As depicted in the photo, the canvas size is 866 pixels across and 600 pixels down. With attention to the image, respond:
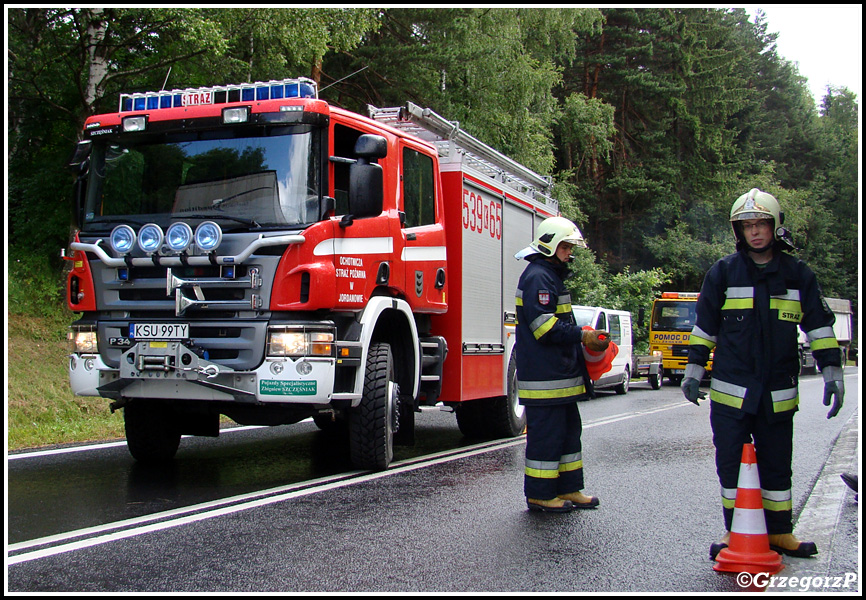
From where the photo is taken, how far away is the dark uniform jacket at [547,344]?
235 inches

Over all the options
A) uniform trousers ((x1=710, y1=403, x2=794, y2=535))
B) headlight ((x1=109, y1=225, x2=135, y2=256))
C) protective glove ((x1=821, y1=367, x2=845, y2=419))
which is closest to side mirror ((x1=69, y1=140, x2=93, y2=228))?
headlight ((x1=109, y1=225, x2=135, y2=256))

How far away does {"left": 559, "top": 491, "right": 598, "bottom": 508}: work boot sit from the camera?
616 cm

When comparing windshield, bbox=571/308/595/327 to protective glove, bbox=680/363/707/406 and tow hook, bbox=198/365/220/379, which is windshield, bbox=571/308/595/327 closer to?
tow hook, bbox=198/365/220/379

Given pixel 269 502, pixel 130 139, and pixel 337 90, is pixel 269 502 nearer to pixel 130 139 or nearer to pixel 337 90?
pixel 130 139

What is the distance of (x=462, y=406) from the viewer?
10.1 meters

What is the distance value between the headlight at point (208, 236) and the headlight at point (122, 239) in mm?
619

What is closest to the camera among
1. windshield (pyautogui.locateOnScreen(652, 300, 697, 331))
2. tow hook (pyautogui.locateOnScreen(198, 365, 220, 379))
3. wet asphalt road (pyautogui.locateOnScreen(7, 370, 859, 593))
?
wet asphalt road (pyautogui.locateOnScreen(7, 370, 859, 593))

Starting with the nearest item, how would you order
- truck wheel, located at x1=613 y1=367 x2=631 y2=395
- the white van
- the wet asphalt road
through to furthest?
the wet asphalt road < the white van < truck wheel, located at x1=613 y1=367 x2=631 y2=395

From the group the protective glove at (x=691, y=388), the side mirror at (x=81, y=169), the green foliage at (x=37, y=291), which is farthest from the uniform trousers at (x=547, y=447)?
the green foliage at (x=37, y=291)

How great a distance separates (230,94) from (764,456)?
194 inches

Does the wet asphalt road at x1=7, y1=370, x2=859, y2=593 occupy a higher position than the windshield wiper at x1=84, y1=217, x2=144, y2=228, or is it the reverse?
the windshield wiper at x1=84, y1=217, x2=144, y2=228

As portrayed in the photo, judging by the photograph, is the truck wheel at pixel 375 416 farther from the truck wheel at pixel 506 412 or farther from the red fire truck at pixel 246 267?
the truck wheel at pixel 506 412

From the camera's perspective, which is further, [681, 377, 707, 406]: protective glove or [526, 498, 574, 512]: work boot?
[526, 498, 574, 512]: work boot

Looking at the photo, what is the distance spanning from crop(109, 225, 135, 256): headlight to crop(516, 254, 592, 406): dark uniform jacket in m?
3.06
